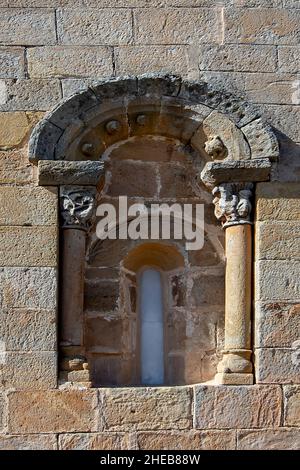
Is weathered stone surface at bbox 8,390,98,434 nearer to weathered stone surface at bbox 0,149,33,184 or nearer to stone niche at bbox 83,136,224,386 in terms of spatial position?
stone niche at bbox 83,136,224,386

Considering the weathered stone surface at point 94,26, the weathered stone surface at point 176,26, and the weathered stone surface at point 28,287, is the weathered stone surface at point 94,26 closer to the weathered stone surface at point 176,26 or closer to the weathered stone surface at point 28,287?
the weathered stone surface at point 176,26

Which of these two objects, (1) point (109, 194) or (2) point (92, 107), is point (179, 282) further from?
(2) point (92, 107)

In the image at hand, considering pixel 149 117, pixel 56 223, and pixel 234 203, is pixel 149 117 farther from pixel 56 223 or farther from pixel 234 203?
pixel 56 223

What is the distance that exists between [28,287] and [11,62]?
1547 millimetres

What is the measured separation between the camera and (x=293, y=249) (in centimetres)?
634

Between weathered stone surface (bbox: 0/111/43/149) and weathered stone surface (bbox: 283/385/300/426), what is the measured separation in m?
2.39

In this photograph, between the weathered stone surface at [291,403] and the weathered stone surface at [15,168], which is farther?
the weathered stone surface at [15,168]

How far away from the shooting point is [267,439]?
617 cm

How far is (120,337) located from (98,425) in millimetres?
642

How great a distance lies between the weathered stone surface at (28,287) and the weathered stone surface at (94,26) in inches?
63.4

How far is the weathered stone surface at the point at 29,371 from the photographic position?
20.1ft

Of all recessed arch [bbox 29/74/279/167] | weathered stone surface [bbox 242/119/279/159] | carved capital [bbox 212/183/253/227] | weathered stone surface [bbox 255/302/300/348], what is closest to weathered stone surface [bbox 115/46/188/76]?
recessed arch [bbox 29/74/279/167]

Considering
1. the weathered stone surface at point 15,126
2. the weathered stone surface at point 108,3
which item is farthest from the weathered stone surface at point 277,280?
the weathered stone surface at point 108,3

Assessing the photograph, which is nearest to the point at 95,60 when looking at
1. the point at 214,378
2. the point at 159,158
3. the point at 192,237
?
the point at 159,158
